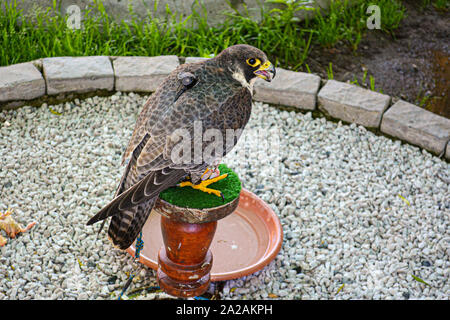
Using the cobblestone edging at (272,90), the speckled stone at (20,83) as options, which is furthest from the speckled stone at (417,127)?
the speckled stone at (20,83)

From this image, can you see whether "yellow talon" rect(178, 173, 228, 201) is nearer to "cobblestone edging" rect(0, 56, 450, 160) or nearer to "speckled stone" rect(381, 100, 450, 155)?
"cobblestone edging" rect(0, 56, 450, 160)

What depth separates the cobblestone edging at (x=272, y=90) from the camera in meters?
3.50

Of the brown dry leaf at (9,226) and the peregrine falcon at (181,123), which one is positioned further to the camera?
the brown dry leaf at (9,226)

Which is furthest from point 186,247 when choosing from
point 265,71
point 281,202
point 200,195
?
point 281,202

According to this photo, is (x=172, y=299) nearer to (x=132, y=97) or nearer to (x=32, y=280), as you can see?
(x=32, y=280)

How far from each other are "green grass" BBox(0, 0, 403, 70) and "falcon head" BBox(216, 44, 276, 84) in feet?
5.41

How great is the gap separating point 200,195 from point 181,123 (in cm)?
33

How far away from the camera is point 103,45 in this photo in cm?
398

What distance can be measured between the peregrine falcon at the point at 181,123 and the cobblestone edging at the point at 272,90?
1.43 meters

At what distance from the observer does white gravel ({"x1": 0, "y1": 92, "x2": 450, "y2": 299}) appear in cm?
263

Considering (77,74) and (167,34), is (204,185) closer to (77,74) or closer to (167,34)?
(77,74)

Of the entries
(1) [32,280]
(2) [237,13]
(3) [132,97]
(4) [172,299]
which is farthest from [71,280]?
(2) [237,13]

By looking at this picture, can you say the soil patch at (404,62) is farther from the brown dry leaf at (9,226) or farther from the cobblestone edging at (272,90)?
the brown dry leaf at (9,226)

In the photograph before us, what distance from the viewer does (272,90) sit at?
12.1 feet
